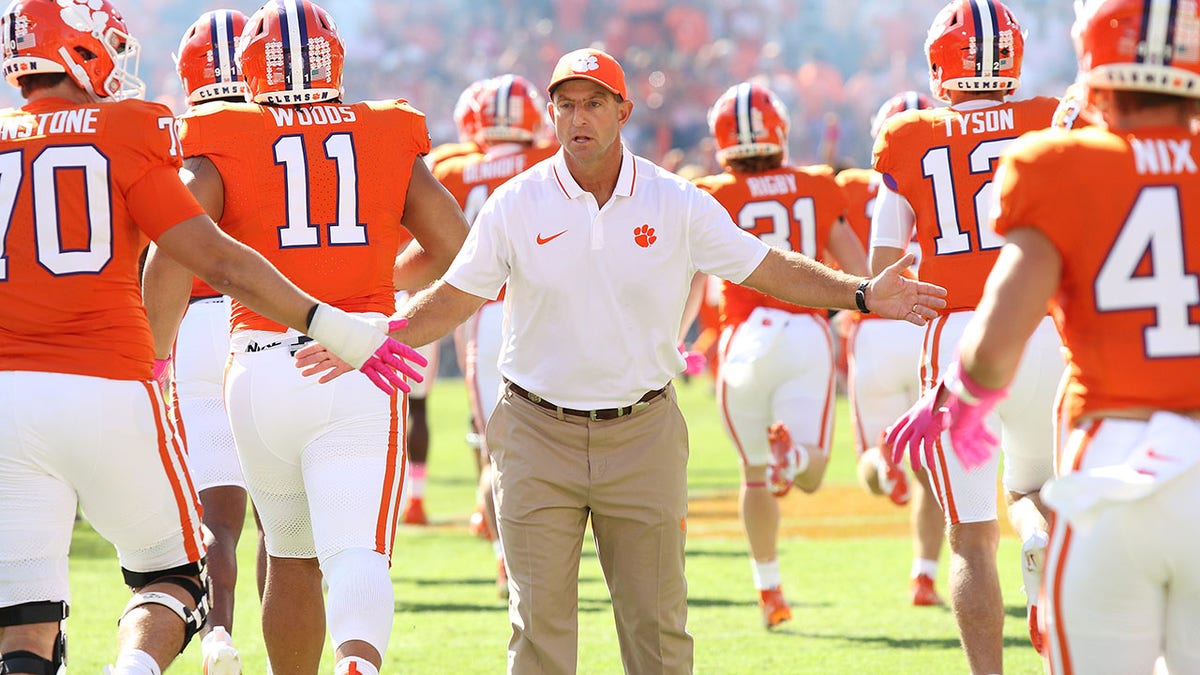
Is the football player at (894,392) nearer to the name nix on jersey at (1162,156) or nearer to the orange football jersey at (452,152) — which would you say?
the orange football jersey at (452,152)

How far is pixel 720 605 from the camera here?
8117mm

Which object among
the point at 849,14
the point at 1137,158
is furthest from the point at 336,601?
the point at 849,14

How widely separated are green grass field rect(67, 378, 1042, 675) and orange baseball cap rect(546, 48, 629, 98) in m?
2.71

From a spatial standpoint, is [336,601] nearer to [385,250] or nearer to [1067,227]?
[385,250]

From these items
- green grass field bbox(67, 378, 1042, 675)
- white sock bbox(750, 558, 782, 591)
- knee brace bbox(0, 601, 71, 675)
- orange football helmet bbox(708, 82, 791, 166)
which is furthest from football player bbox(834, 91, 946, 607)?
knee brace bbox(0, 601, 71, 675)

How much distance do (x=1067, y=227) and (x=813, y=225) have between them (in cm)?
440

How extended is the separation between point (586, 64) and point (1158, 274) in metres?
2.04

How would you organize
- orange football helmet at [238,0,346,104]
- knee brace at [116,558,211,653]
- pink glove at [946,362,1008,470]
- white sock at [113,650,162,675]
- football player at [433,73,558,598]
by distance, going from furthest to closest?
football player at [433,73,558,598]
orange football helmet at [238,0,346,104]
knee brace at [116,558,211,653]
white sock at [113,650,162,675]
pink glove at [946,362,1008,470]

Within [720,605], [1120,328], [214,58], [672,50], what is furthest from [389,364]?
[672,50]

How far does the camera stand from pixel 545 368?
478 cm

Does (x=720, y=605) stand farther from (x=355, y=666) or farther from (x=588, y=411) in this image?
(x=355, y=666)

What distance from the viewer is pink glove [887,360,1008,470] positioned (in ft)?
11.3

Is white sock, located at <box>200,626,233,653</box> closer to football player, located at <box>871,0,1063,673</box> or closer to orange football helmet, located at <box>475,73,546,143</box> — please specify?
football player, located at <box>871,0,1063,673</box>

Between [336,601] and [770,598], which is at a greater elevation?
[336,601]
